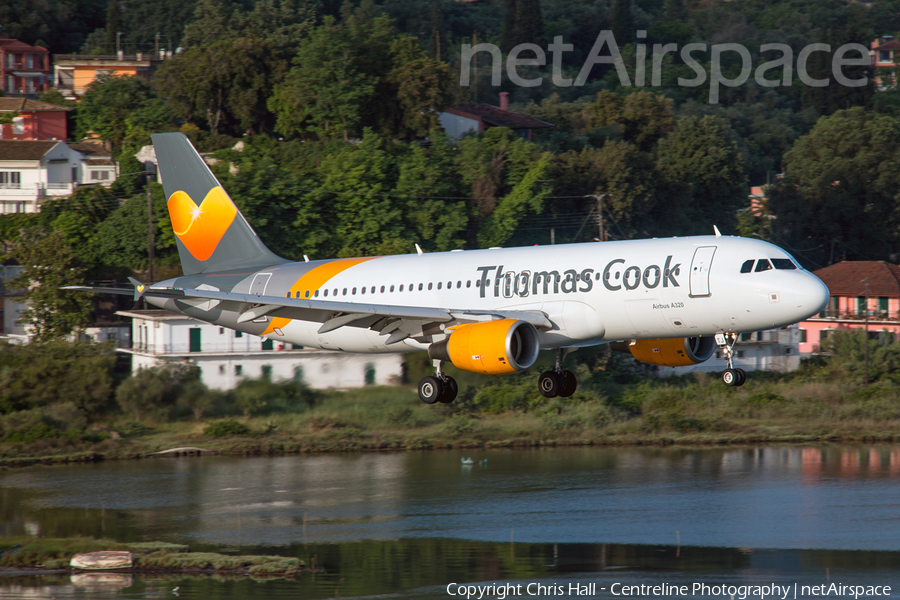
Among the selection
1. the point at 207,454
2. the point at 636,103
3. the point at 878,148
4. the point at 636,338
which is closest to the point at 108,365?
the point at 207,454

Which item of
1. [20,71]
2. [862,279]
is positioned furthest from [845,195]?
[20,71]

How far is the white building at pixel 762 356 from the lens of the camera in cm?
9900

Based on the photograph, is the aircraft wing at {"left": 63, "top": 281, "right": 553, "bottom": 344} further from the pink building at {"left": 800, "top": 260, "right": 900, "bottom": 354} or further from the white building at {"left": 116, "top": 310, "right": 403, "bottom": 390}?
the pink building at {"left": 800, "top": 260, "right": 900, "bottom": 354}

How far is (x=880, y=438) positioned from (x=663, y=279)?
70.2 metres

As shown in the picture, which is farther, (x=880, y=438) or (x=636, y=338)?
(x=880, y=438)

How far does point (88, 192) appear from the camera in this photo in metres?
109

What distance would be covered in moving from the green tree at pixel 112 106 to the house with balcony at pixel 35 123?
2.34m

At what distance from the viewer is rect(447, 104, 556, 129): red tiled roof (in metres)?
132

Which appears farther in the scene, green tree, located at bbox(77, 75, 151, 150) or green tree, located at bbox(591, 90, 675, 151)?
green tree, located at bbox(591, 90, 675, 151)


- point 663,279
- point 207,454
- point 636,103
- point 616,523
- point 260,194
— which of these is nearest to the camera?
point 663,279

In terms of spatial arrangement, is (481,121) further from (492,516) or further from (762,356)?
(492,516)

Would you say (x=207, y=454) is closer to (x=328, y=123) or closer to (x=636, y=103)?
(x=328, y=123)
